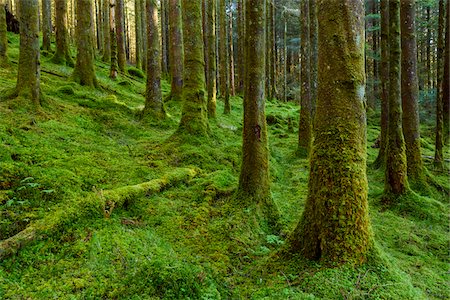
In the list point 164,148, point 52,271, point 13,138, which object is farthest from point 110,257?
point 164,148

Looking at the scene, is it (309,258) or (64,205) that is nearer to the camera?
(309,258)

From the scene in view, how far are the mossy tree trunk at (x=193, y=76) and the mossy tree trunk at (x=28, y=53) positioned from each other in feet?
10.2

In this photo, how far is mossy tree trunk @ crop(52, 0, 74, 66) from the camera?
41.0ft

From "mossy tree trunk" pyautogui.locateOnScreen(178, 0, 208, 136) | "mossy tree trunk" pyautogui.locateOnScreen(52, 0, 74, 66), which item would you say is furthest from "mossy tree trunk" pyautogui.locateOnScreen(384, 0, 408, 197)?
"mossy tree trunk" pyautogui.locateOnScreen(52, 0, 74, 66)

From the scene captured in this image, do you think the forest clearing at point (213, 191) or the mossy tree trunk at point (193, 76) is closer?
the forest clearing at point (213, 191)

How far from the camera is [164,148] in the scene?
7117 millimetres

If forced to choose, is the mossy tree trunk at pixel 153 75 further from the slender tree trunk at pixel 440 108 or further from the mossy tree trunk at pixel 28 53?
the slender tree trunk at pixel 440 108

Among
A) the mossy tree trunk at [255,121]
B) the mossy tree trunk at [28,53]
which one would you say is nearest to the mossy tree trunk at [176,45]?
the mossy tree trunk at [28,53]

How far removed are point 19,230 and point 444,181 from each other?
995 cm

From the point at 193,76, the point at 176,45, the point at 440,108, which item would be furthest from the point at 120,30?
the point at 440,108

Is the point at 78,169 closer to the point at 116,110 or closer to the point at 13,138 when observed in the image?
the point at 13,138

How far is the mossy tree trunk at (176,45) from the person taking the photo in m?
11.5

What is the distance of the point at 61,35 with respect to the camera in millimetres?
13062

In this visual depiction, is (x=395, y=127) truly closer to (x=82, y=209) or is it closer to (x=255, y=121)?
(x=255, y=121)
